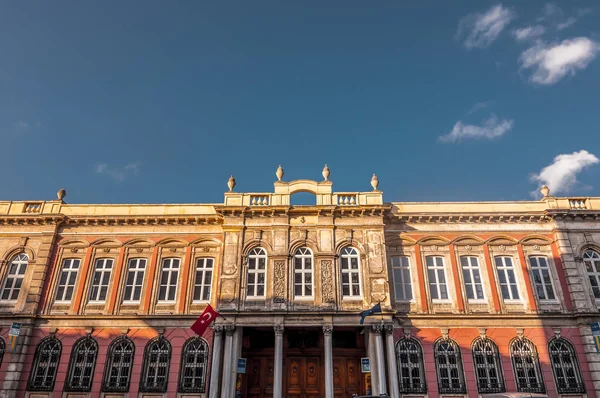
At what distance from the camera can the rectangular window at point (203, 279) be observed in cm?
2077

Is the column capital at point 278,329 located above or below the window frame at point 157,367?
above

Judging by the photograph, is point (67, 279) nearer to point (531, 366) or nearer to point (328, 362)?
point (328, 362)

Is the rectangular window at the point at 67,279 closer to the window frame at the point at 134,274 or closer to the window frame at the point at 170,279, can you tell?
the window frame at the point at 134,274

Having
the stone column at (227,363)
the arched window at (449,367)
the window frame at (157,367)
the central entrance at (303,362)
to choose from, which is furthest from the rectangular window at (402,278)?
the window frame at (157,367)

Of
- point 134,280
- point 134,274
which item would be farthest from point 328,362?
point 134,274

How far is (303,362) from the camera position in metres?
20.5

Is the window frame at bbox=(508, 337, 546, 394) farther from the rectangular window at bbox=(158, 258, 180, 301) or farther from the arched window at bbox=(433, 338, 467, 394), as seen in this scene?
the rectangular window at bbox=(158, 258, 180, 301)

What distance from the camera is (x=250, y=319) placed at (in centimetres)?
1916

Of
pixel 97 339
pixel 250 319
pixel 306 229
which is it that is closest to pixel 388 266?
pixel 306 229

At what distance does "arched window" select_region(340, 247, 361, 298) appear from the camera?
787 inches

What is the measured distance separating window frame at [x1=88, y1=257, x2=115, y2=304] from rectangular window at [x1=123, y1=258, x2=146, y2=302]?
93 centimetres

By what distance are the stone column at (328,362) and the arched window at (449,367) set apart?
4937 mm

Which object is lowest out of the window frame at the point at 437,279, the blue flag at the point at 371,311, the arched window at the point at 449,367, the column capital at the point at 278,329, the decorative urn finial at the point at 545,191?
the arched window at the point at 449,367

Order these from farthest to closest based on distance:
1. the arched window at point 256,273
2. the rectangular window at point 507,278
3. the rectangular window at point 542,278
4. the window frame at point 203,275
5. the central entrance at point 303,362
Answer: the window frame at point 203,275
the rectangular window at point 507,278
the rectangular window at point 542,278
the arched window at point 256,273
the central entrance at point 303,362
